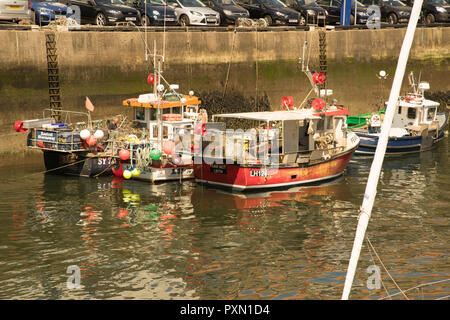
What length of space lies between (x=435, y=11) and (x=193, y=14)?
13281mm

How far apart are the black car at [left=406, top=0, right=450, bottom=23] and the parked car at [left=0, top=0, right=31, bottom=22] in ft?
66.2

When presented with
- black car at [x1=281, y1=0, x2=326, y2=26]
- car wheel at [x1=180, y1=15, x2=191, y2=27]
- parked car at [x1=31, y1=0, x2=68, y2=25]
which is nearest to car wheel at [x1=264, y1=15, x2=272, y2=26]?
black car at [x1=281, y1=0, x2=326, y2=26]

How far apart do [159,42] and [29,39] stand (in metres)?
5.09

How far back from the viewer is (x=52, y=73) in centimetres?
2395

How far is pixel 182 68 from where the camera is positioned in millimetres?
27391

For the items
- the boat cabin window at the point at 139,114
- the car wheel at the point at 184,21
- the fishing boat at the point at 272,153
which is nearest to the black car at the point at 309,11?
the car wheel at the point at 184,21

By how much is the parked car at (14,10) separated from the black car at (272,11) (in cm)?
1124

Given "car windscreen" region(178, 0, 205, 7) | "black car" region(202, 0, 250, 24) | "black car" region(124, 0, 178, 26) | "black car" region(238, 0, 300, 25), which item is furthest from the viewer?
"black car" region(238, 0, 300, 25)

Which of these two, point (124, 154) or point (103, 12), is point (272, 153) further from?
point (103, 12)

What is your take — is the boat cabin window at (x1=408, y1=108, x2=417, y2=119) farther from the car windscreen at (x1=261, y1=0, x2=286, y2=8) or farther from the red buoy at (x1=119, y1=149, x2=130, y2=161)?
the red buoy at (x1=119, y1=149, x2=130, y2=161)

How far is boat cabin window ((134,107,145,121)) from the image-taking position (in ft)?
74.7

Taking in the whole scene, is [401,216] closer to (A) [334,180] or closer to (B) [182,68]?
(A) [334,180]

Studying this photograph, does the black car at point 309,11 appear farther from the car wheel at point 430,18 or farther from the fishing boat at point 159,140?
the fishing boat at point 159,140

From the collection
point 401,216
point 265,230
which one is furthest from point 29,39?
point 401,216
